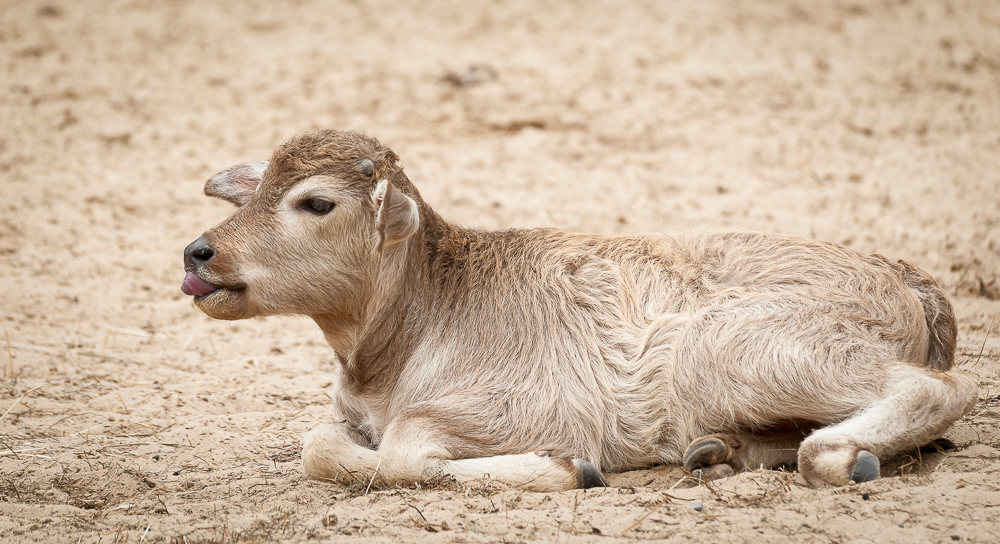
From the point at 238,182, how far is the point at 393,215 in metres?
1.27

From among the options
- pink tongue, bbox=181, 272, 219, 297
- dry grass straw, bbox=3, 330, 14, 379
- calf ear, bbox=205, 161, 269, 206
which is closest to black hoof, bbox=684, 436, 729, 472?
pink tongue, bbox=181, 272, 219, 297

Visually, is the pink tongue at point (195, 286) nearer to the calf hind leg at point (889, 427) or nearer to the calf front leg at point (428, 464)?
the calf front leg at point (428, 464)

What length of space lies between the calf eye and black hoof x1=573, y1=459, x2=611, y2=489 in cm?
175

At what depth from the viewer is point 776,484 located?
12.8 ft

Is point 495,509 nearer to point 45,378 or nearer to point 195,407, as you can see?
point 195,407

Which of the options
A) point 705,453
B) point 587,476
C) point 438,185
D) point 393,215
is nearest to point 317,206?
point 393,215

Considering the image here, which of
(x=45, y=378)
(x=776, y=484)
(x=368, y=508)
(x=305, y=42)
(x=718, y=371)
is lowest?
(x=45, y=378)

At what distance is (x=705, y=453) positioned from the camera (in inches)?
165

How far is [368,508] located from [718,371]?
1.79 metres

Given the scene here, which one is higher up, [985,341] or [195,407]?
[985,341]

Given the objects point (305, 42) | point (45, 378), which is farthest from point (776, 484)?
point (305, 42)

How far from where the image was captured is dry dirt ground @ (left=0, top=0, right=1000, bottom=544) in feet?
12.6

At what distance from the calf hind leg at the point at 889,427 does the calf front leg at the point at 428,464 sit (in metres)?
1.00

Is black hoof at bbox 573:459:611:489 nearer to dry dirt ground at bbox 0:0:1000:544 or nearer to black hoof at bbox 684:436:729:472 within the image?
dry dirt ground at bbox 0:0:1000:544
